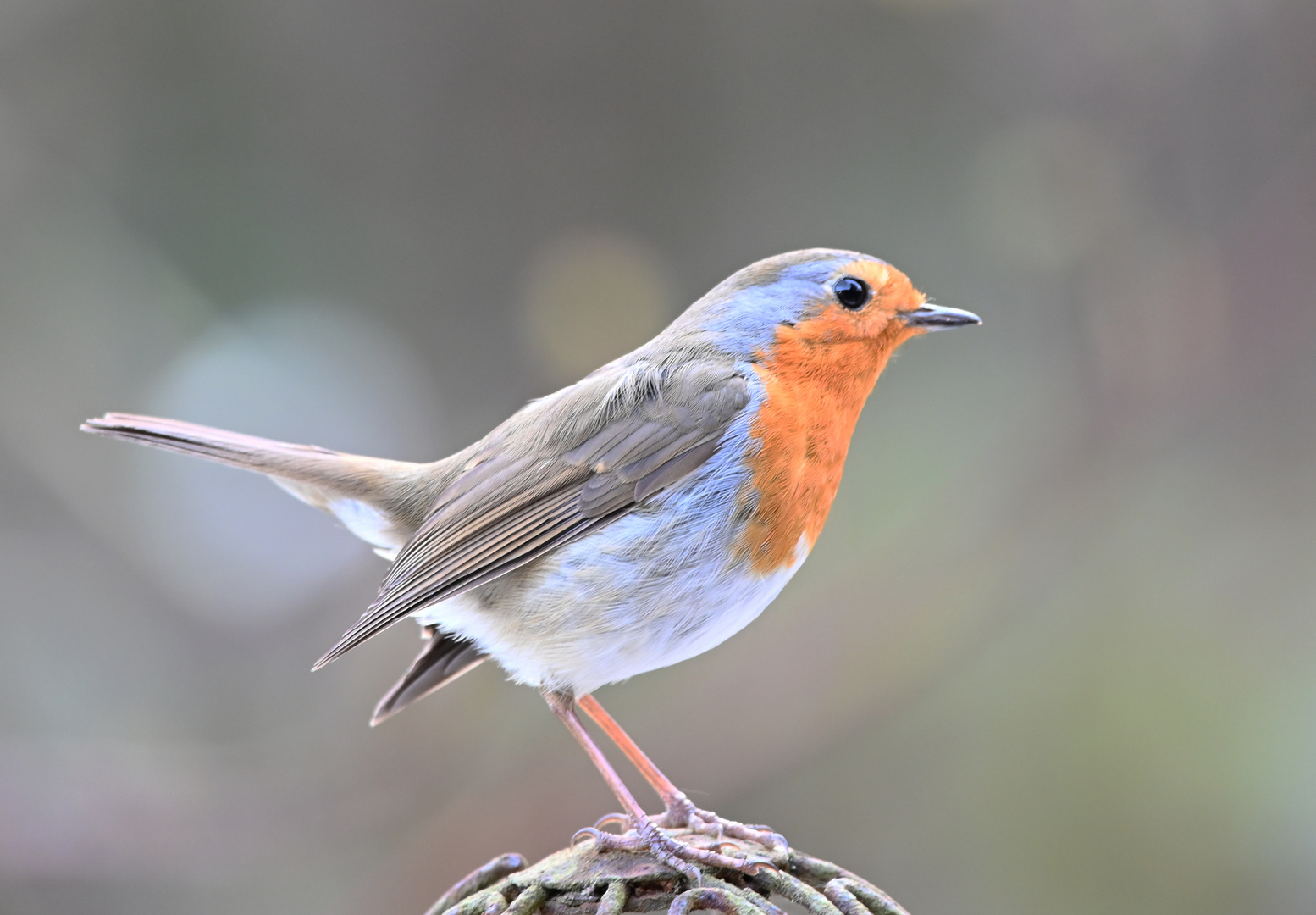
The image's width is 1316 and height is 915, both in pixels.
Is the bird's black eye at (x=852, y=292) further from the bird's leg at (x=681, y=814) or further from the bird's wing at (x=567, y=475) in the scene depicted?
the bird's leg at (x=681, y=814)

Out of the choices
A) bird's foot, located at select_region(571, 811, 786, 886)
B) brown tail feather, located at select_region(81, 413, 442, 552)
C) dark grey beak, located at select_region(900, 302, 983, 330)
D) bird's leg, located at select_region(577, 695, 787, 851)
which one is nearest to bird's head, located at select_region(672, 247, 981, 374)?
dark grey beak, located at select_region(900, 302, 983, 330)

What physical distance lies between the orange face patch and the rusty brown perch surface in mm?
650

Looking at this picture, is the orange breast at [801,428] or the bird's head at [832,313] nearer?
the orange breast at [801,428]

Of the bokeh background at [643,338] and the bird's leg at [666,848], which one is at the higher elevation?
the bokeh background at [643,338]

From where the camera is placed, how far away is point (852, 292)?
267 cm

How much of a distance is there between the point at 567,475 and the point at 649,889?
96cm

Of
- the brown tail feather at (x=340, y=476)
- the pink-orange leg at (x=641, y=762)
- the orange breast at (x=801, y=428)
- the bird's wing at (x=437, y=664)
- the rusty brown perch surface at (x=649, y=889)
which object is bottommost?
the rusty brown perch surface at (x=649, y=889)

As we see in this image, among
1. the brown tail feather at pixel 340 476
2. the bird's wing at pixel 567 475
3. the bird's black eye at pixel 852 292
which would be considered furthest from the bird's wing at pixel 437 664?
the bird's black eye at pixel 852 292

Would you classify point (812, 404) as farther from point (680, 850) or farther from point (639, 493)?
point (680, 850)

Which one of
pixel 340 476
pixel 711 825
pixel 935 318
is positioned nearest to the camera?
pixel 711 825

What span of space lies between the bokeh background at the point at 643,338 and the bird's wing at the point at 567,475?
157 cm

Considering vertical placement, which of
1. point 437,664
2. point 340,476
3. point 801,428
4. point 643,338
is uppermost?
point 643,338

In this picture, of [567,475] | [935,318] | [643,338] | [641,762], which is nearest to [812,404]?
[935,318]

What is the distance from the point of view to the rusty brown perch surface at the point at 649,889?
68.6 inches
